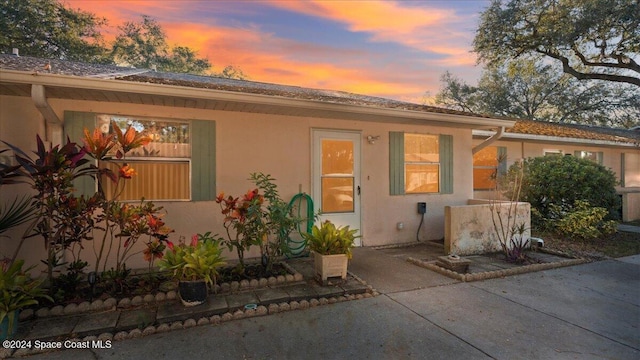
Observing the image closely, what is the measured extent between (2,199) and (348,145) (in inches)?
189

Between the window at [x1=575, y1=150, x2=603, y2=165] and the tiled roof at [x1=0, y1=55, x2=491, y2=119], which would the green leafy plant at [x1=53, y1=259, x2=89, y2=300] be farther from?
the window at [x1=575, y1=150, x2=603, y2=165]

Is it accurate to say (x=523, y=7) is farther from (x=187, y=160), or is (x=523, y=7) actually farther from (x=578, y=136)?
(x=187, y=160)

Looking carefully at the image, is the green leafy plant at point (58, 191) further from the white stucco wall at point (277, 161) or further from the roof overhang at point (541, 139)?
the roof overhang at point (541, 139)

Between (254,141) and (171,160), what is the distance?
121 centimetres

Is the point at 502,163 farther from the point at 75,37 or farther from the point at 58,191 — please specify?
the point at 75,37

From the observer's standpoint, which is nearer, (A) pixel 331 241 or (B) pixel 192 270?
(B) pixel 192 270

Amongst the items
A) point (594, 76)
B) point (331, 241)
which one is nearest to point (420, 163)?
point (331, 241)

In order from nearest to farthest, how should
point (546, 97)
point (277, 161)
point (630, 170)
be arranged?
point (277, 161) < point (630, 170) < point (546, 97)

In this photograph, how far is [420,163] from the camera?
617 cm

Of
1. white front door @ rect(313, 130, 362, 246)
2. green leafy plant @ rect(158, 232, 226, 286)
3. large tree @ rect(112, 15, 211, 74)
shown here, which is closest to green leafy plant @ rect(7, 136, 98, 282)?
green leafy plant @ rect(158, 232, 226, 286)

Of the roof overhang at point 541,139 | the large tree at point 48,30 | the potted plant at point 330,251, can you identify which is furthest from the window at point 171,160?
the large tree at point 48,30

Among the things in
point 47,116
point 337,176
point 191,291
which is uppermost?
point 47,116

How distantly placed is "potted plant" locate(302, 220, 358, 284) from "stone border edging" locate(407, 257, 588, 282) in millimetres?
1460

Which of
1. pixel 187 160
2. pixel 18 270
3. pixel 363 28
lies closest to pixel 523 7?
pixel 363 28
